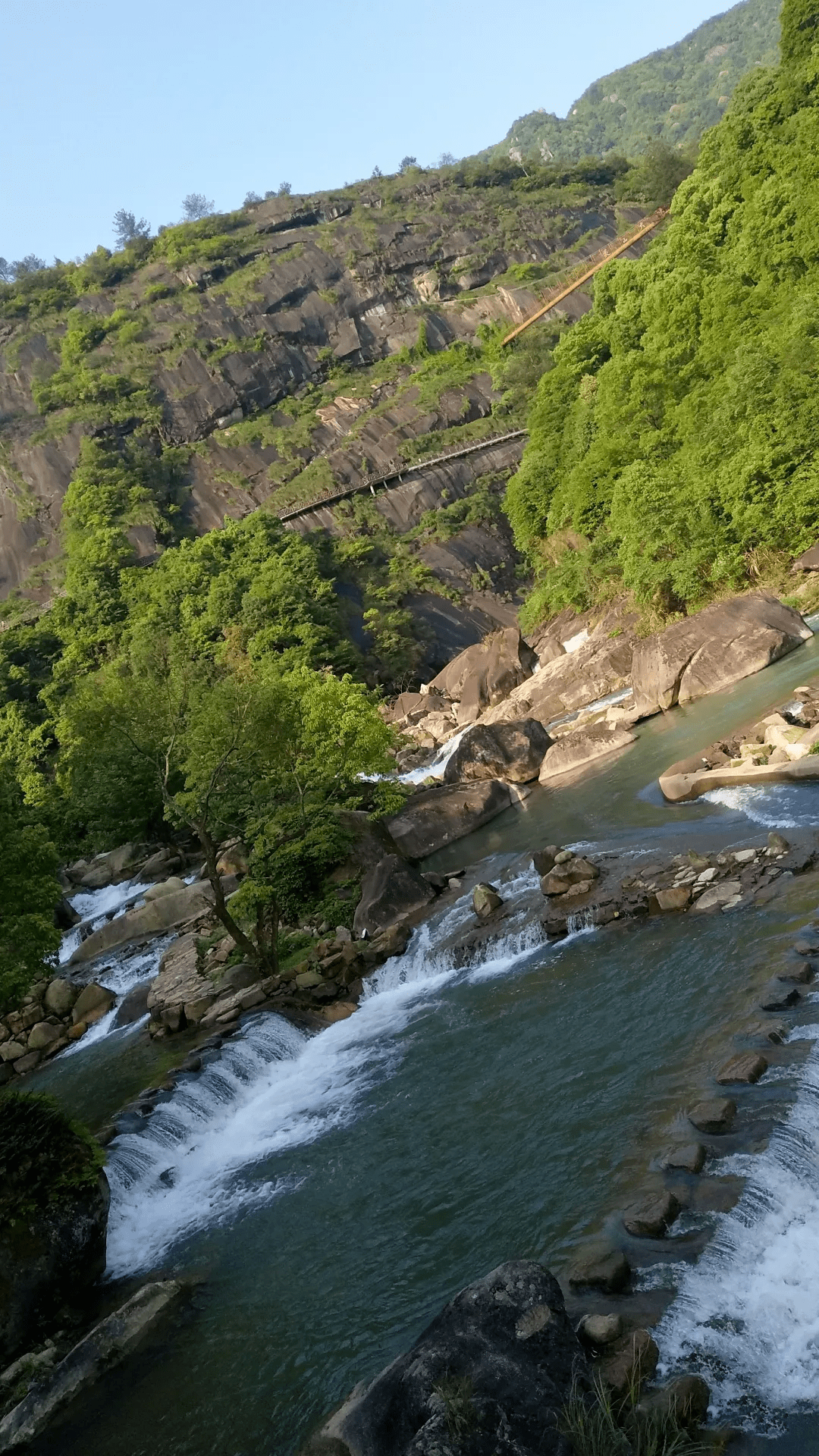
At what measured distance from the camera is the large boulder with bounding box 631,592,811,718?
3080 centimetres

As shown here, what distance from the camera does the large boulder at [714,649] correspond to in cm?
3080

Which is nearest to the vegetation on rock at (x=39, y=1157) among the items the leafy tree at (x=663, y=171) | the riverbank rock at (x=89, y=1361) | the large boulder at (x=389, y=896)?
the riverbank rock at (x=89, y=1361)

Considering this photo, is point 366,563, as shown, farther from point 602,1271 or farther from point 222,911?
point 602,1271

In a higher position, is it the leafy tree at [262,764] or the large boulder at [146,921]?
the leafy tree at [262,764]

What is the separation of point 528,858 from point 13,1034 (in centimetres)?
1619

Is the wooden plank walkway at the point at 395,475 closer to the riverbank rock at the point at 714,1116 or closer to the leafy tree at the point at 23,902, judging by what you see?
the leafy tree at the point at 23,902

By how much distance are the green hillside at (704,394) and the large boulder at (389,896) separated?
69.4 ft

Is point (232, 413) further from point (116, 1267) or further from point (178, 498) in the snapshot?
point (116, 1267)

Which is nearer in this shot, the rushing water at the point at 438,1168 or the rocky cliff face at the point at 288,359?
the rushing water at the point at 438,1168

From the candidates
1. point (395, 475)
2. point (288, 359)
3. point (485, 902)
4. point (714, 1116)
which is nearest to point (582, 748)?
point (485, 902)

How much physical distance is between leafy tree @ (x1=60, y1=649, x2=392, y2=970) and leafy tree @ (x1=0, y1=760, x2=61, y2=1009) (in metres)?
3.27

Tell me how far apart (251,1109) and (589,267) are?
3915 inches

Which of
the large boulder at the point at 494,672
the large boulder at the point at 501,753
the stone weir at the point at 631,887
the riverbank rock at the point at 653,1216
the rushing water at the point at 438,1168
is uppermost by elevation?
the riverbank rock at the point at 653,1216

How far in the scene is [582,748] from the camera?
3228cm
